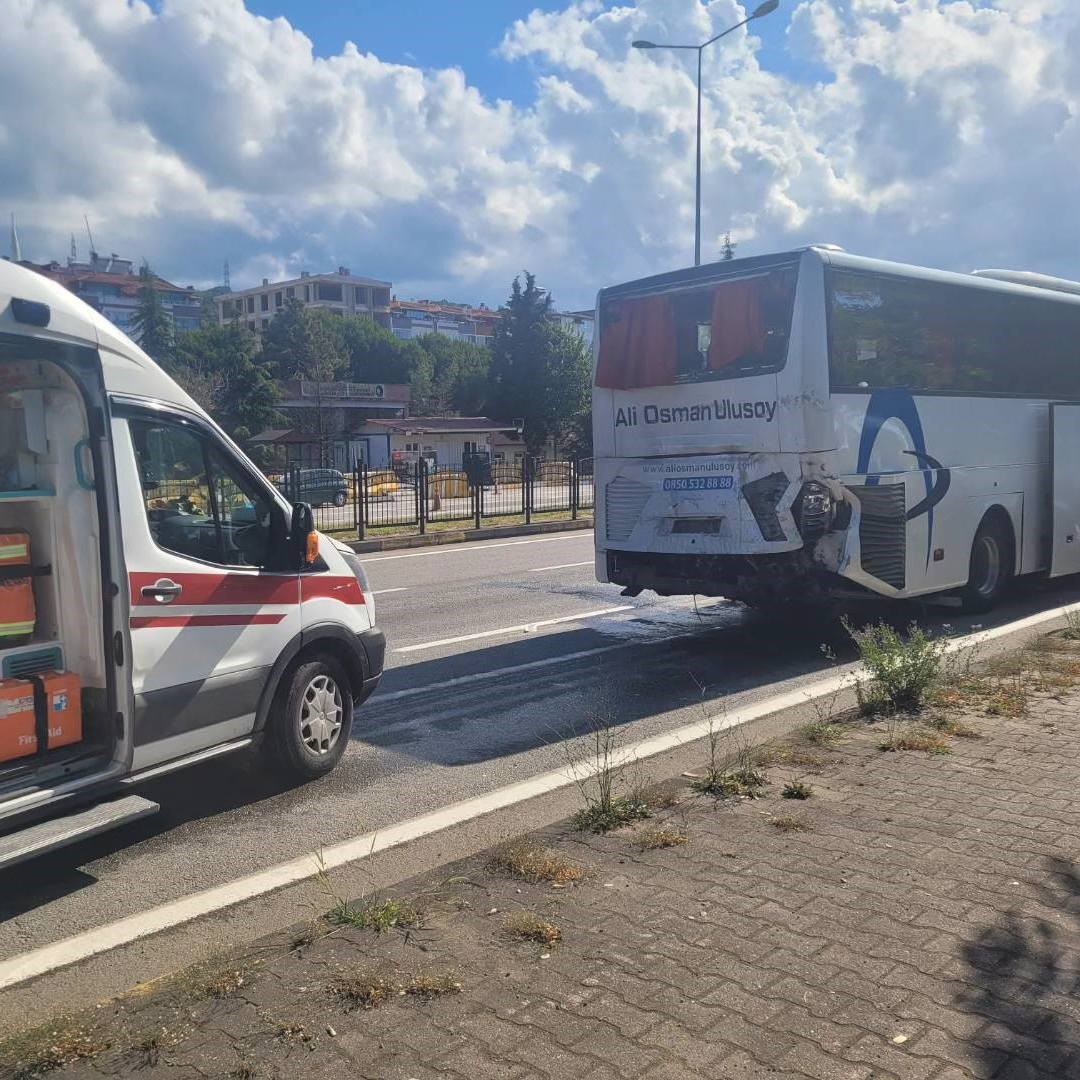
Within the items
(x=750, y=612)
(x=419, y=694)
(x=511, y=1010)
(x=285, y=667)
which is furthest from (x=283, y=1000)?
(x=750, y=612)

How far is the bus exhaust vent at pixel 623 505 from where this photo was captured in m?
10.2

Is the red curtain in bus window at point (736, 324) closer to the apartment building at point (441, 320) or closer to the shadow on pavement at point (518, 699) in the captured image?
the shadow on pavement at point (518, 699)

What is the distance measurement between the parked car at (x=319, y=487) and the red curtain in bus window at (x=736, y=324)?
48.0 ft

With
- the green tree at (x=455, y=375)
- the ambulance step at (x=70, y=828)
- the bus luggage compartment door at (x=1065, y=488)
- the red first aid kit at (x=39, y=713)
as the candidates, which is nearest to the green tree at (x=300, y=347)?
the green tree at (x=455, y=375)

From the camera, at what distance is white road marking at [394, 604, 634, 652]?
33.4ft

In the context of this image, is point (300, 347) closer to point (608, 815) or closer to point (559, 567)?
point (559, 567)

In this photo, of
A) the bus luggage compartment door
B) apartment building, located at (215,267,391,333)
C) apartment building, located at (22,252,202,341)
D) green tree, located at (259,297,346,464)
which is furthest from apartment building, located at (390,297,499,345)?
the bus luggage compartment door

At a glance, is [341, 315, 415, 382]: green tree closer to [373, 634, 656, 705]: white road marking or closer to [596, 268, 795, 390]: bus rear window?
[596, 268, 795, 390]: bus rear window

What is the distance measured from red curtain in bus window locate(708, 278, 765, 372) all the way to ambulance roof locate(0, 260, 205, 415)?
544 cm

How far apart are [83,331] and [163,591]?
120 centimetres

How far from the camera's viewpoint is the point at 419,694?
8.23 m

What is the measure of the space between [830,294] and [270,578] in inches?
225

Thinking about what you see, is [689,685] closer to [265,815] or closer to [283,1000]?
[265,815]

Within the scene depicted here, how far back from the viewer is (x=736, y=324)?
9.45 meters
